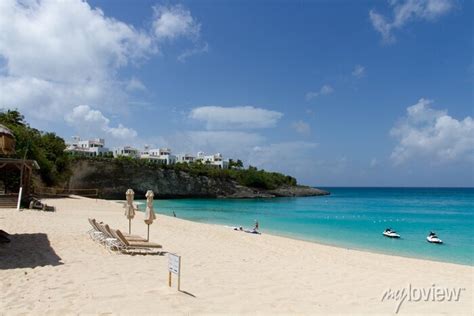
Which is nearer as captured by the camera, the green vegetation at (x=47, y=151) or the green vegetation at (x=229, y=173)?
the green vegetation at (x=47, y=151)

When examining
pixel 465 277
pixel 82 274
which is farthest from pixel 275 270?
pixel 465 277

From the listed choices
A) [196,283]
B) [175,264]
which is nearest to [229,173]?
[196,283]

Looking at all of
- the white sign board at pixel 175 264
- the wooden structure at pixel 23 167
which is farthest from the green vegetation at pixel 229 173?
the white sign board at pixel 175 264

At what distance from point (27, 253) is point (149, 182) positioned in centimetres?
7130

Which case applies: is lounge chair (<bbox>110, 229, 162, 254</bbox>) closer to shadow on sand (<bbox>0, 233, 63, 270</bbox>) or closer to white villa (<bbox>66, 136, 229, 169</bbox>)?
shadow on sand (<bbox>0, 233, 63, 270</bbox>)

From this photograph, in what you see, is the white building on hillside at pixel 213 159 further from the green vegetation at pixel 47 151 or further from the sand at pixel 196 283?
the sand at pixel 196 283

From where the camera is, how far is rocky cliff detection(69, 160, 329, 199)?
72.8m

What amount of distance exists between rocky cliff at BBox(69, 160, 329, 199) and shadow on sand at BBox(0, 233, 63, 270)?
200 ft

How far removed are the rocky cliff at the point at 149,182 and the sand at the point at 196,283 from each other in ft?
209

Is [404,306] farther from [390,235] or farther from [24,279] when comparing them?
[390,235]

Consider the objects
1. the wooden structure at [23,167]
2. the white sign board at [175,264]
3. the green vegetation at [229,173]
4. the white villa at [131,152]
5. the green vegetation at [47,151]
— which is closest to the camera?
the white sign board at [175,264]

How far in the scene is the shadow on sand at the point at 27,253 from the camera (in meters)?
8.95

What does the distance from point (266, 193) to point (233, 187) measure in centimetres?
1078

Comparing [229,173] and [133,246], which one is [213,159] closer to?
[229,173]
